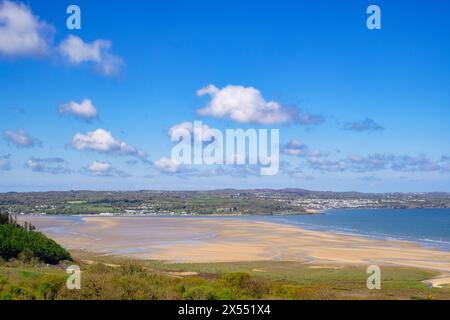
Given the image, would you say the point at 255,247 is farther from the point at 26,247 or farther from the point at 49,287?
the point at 49,287

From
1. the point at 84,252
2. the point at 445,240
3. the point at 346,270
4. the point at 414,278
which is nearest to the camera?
the point at 414,278

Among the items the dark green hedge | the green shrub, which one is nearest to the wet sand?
the dark green hedge

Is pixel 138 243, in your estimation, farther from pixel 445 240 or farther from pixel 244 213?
pixel 244 213

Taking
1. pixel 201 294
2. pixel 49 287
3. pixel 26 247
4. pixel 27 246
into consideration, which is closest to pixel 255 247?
pixel 27 246

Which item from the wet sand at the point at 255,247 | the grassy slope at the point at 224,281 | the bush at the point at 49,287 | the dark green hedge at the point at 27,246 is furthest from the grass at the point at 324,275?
the bush at the point at 49,287

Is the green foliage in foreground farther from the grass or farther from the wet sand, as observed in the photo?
the wet sand

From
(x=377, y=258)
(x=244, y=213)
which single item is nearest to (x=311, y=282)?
(x=377, y=258)

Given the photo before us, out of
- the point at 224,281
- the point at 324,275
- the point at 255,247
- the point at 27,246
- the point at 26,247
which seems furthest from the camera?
the point at 255,247
